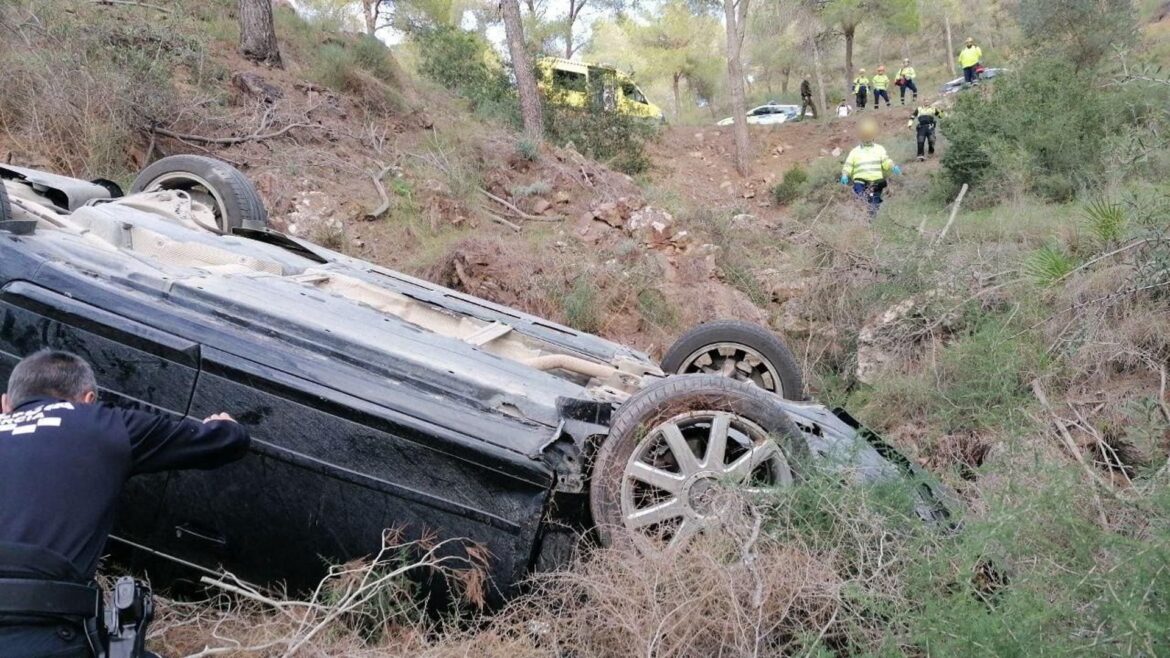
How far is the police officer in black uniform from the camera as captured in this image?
223 centimetres

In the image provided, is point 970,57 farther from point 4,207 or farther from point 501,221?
point 4,207

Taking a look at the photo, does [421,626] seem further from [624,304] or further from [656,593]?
[624,304]

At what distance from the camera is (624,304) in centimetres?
757

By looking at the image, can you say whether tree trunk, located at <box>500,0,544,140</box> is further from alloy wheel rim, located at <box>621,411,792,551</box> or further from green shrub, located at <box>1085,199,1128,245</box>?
alloy wheel rim, located at <box>621,411,792,551</box>

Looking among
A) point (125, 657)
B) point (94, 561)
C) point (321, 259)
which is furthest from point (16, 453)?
point (321, 259)

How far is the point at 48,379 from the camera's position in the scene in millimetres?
2529

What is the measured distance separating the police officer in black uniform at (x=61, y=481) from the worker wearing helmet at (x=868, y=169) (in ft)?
30.4

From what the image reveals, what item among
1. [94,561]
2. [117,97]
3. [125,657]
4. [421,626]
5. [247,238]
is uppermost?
[117,97]

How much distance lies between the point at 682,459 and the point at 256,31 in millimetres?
10603

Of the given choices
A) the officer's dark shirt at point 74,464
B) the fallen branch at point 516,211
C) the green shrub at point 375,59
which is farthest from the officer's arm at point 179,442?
the green shrub at point 375,59

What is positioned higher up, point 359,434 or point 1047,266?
point 359,434

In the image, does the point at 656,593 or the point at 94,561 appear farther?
the point at 656,593

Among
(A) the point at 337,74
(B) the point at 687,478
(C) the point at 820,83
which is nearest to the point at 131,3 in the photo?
(A) the point at 337,74

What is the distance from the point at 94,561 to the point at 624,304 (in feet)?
18.0
